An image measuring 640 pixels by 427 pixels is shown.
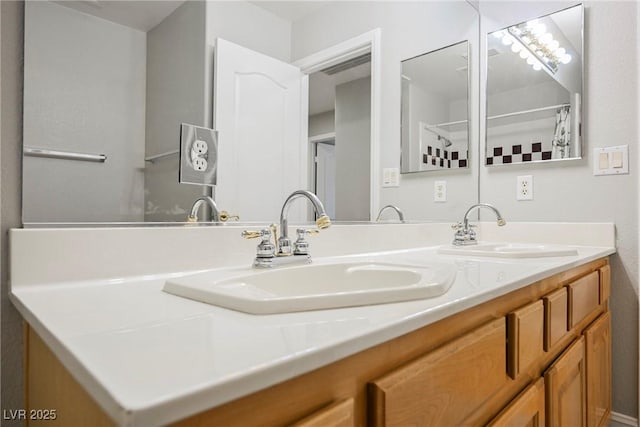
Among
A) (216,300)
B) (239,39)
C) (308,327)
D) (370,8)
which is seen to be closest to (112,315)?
(216,300)

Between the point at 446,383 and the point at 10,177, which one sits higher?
the point at 10,177

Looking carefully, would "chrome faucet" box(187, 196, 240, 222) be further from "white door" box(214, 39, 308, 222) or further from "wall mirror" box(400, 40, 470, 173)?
"wall mirror" box(400, 40, 470, 173)

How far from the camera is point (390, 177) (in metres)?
1.56

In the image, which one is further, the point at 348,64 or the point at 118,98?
the point at 348,64

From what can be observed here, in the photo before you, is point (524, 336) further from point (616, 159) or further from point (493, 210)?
point (616, 159)

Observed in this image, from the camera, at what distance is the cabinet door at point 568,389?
92 centimetres

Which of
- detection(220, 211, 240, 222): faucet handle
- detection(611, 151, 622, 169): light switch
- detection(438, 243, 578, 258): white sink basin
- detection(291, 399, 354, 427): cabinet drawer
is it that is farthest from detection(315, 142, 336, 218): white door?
detection(611, 151, 622, 169): light switch

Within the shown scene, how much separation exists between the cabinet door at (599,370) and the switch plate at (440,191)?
746 mm

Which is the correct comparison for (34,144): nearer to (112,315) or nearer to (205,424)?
(112,315)

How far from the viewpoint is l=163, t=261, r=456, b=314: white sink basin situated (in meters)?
0.53

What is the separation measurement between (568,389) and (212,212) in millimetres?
1020

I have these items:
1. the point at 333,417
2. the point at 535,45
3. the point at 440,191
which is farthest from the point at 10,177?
the point at 535,45

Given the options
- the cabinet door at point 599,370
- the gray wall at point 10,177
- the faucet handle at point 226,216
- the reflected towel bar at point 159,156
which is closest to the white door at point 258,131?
the faucet handle at point 226,216

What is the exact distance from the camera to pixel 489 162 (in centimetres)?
192
